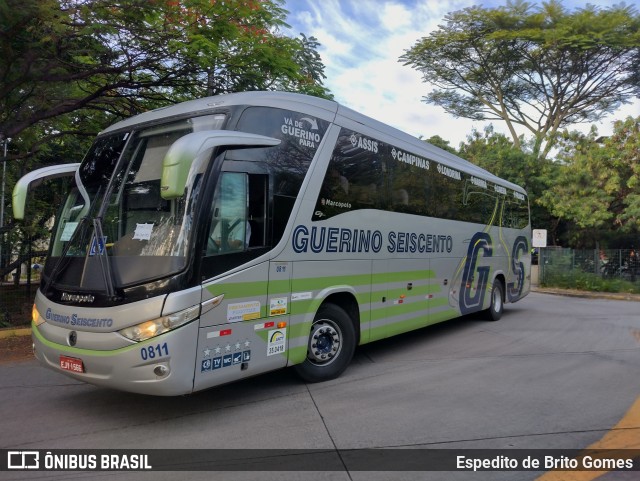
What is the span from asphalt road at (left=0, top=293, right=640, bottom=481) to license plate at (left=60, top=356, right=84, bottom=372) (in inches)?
23.7

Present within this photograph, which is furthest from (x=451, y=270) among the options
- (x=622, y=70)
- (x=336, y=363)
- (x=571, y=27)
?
(x=622, y=70)

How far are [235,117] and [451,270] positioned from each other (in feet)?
18.5

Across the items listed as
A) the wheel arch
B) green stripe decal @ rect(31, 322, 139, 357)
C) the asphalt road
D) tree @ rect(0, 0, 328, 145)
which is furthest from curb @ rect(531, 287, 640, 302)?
green stripe decal @ rect(31, 322, 139, 357)

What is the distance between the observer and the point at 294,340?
5602 mm

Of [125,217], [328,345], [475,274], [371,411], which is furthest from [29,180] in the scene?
[475,274]

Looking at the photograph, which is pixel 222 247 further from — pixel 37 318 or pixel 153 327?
pixel 37 318

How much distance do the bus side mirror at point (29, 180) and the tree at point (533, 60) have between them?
23.9m

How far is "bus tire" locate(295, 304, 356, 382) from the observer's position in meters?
6.07

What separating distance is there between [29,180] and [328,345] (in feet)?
13.3

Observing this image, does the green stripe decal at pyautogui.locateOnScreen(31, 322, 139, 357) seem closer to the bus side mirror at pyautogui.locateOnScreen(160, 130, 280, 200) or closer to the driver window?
the driver window

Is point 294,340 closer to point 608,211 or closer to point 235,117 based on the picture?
point 235,117

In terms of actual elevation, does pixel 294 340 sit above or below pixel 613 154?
below

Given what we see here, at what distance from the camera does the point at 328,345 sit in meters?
6.28

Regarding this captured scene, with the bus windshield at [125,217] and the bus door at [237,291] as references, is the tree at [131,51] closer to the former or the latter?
the bus windshield at [125,217]
